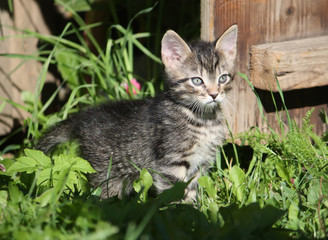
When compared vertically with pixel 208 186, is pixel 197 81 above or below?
above

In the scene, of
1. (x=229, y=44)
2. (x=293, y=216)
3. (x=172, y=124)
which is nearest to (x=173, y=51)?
(x=229, y=44)

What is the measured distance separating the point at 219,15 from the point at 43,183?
69.4 inches

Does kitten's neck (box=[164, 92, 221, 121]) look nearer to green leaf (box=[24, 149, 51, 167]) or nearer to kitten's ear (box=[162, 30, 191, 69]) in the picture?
kitten's ear (box=[162, 30, 191, 69])

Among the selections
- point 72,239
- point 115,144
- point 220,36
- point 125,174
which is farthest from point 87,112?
point 72,239

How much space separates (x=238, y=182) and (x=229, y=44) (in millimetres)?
1059

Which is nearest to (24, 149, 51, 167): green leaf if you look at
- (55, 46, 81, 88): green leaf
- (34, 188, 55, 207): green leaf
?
(34, 188, 55, 207): green leaf

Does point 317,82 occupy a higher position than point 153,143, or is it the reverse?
Result: point 317,82

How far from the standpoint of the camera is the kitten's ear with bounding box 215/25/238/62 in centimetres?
311

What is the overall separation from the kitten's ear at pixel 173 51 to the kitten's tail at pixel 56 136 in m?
0.99

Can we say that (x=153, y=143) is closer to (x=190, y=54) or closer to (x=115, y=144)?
(x=115, y=144)

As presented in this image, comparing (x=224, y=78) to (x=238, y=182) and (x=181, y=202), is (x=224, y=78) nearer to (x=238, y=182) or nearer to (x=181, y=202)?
(x=238, y=182)

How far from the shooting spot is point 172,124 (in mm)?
3150

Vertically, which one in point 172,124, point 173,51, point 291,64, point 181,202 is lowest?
point 181,202

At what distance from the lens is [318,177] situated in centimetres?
281
